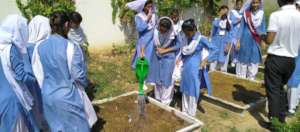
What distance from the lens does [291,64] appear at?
498cm

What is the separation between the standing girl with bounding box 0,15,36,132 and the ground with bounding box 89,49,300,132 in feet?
9.02

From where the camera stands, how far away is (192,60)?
5305 mm

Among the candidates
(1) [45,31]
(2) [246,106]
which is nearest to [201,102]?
(2) [246,106]

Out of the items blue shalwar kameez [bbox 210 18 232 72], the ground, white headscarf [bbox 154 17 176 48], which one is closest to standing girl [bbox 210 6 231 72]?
blue shalwar kameez [bbox 210 18 232 72]

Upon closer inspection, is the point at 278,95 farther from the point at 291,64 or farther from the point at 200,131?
the point at 200,131

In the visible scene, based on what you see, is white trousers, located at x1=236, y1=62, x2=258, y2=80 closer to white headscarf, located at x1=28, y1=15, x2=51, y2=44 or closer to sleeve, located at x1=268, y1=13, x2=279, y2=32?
sleeve, located at x1=268, y1=13, x2=279, y2=32

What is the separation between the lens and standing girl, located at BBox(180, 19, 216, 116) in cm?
520

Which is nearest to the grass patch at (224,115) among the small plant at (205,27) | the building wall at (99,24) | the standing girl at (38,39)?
the standing girl at (38,39)

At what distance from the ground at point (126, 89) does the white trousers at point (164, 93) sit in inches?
22.3

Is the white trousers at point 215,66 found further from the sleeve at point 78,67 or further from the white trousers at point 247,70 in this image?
the sleeve at point 78,67

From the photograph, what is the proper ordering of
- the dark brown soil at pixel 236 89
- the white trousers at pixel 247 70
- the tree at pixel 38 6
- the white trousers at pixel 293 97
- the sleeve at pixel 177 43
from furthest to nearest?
the tree at pixel 38 6 < the white trousers at pixel 247 70 < the dark brown soil at pixel 236 89 < the white trousers at pixel 293 97 < the sleeve at pixel 177 43

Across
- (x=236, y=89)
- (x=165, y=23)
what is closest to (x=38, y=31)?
(x=165, y=23)

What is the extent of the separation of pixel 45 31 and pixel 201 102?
3.00 m

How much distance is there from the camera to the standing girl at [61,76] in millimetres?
3680
